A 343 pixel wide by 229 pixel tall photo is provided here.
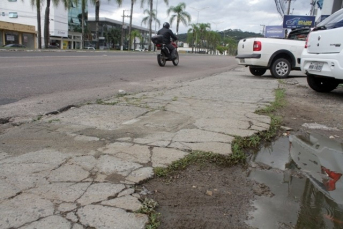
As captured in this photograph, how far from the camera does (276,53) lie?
9.62 metres

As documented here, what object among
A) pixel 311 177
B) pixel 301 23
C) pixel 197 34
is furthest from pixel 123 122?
pixel 197 34

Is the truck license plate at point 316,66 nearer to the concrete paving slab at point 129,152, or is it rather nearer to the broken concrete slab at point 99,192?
the concrete paving slab at point 129,152

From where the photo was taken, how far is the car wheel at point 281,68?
9.87m

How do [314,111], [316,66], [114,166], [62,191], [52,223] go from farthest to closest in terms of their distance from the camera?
[316,66], [314,111], [114,166], [62,191], [52,223]

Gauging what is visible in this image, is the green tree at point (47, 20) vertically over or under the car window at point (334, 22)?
over

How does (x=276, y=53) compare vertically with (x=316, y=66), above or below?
above

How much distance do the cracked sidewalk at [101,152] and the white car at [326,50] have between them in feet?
4.83

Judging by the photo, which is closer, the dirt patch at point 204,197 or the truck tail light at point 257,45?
the dirt patch at point 204,197

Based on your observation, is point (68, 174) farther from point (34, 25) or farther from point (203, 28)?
point (203, 28)

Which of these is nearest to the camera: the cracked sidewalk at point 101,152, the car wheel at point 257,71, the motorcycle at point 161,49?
the cracked sidewalk at point 101,152

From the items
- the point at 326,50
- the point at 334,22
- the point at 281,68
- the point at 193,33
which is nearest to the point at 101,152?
the point at 326,50

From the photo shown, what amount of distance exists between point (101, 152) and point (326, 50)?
479 centimetres

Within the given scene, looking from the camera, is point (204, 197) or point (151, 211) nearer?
point (151, 211)

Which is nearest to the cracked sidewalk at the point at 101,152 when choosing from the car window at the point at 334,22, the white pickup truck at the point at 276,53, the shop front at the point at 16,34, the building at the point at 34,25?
the car window at the point at 334,22
